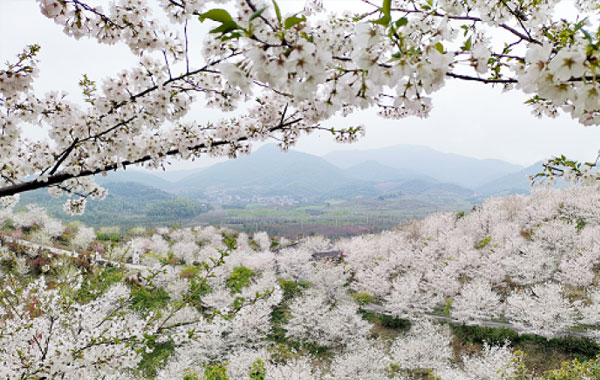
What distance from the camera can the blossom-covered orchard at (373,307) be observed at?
6.58 m

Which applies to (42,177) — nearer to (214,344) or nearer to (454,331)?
(214,344)

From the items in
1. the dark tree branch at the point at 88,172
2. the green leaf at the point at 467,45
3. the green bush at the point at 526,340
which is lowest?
the green bush at the point at 526,340

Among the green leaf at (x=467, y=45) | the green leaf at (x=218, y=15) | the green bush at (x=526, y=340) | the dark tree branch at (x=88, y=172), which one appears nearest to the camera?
the green leaf at (x=218, y=15)

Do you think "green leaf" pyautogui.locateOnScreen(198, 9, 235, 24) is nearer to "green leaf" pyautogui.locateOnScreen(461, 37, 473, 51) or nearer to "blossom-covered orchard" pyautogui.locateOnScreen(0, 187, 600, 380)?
"green leaf" pyautogui.locateOnScreen(461, 37, 473, 51)

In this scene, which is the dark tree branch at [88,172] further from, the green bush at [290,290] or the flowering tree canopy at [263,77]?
the green bush at [290,290]

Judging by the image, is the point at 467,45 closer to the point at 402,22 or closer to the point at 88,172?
the point at 402,22

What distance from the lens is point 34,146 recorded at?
319 cm

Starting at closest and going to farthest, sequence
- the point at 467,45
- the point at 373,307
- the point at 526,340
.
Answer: the point at 467,45
the point at 526,340
the point at 373,307

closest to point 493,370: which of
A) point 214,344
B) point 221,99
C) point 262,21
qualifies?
point 214,344

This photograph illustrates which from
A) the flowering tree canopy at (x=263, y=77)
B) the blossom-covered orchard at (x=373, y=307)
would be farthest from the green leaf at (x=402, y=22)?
the blossom-covered orchard at (x=373, y=307)

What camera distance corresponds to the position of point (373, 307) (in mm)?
24219

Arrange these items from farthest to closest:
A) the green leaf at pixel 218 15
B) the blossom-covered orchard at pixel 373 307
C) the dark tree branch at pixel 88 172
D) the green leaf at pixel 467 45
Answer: the blossom-covered orchard at pixel 373 307 → the dark tree branch at pixel 88 172 → the green leaf at pixel 467 45 → the green leaf at pixel 218 15

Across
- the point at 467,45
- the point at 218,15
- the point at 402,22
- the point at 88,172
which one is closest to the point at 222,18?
the point at 218,15

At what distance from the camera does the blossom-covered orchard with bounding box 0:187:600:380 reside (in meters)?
6.58
